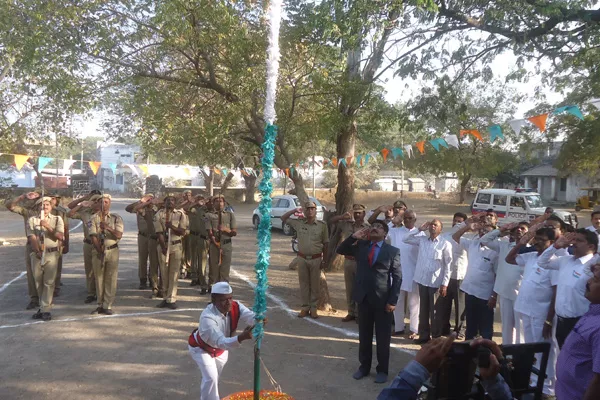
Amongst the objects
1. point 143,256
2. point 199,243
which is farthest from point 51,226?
point 199,243

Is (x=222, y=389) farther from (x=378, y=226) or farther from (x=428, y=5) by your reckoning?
(x=428, y=5)

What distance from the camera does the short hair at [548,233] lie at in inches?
203

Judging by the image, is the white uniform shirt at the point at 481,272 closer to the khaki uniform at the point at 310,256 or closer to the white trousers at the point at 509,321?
the white trousers at the point at 509,321

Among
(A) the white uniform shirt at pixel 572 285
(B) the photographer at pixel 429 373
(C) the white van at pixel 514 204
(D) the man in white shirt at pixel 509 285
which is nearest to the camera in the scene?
(B) the photographer at pixel 429 373

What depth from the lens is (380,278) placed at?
5.54m

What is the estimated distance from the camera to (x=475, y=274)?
615 cm

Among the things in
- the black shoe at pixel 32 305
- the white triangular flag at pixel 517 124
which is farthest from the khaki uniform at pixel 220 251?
the white triangular flag at pixel 517 124

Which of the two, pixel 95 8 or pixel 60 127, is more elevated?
pixel 95 8

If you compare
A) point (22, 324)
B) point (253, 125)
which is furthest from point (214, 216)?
Result: point (22, 324)

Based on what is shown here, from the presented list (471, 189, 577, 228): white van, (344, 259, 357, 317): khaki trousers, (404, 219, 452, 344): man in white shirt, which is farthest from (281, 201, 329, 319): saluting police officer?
(471, 189, 577, 228): white van

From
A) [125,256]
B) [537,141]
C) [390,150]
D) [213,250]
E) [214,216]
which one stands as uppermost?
[537,141]

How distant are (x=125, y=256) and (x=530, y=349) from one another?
13.2m

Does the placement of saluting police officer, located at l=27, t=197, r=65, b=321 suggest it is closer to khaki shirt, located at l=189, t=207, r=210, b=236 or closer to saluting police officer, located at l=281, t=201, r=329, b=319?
khaki shirt, located at l=189, t=207, r=210, b=236

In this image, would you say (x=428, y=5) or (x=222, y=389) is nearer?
(x=222, y=389)
